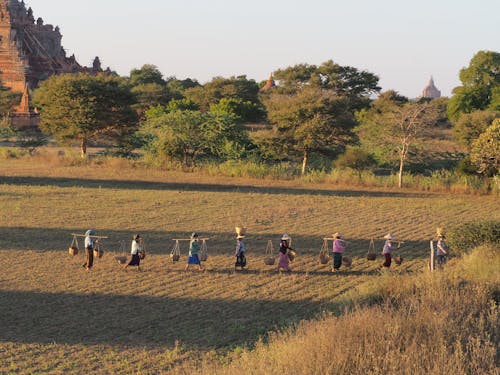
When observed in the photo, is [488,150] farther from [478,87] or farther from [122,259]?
[478,87]

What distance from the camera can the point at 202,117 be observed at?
34344mm

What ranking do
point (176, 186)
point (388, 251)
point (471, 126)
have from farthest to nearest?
point (471, 126), point (176, 186), point (388, 251)

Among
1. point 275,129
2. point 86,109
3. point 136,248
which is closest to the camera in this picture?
point 136,248

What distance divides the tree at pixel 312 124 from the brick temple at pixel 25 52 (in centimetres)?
3883

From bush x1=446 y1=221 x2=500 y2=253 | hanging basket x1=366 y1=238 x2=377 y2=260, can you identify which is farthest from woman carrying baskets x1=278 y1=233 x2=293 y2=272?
bush x1=446 y1=221 x2=500 y2=253

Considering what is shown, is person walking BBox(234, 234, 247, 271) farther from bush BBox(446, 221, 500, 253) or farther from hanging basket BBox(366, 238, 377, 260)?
bush BBox(446, 221, 500, 253)

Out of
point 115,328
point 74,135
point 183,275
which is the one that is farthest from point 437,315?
point 74,135

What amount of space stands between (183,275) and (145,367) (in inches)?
180

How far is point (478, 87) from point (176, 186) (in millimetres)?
37451

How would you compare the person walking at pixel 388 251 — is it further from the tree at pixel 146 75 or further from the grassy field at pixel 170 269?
the tree at pixel 146 75

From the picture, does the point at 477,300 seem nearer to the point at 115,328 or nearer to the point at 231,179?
the point at 115,328

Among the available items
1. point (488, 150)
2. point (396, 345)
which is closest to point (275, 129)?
point (488, 150)

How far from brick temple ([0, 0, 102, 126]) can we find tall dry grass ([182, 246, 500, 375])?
59.0 metres

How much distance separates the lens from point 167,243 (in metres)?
15.5
